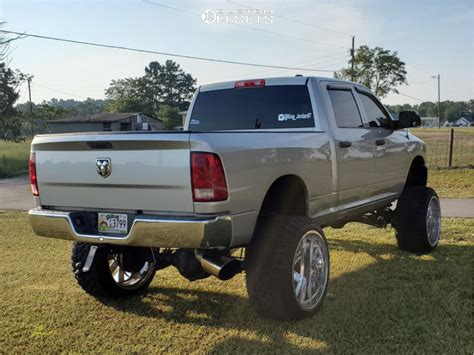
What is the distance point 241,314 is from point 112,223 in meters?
1.38

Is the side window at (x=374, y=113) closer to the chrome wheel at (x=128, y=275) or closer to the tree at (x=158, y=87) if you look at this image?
the chrome wheel at (x=128, y=275)

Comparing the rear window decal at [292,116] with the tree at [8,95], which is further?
the tree at [8,95]

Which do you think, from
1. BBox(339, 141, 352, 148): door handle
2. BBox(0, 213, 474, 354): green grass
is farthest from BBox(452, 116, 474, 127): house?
BBox(339, 141, 352, 148): door handle

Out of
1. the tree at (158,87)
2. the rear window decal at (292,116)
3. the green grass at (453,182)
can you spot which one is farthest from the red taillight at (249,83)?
the tree at (158,87)

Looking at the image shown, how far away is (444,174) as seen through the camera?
1412cm

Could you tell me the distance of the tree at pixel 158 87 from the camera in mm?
113375

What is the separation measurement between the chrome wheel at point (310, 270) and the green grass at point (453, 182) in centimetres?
764

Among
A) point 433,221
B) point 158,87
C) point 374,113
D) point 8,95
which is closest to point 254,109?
point 374,113

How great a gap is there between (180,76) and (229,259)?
119 m

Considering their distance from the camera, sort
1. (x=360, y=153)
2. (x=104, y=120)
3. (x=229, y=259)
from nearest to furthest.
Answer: (x=229, y=259) → (x=360, y=153) → (x=104, y=120)

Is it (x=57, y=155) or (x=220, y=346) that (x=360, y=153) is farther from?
(x=57, y=155)

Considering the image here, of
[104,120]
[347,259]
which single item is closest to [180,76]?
[104,120]

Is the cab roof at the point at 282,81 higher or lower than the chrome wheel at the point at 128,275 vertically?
higher

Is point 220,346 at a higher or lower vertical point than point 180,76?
lower
